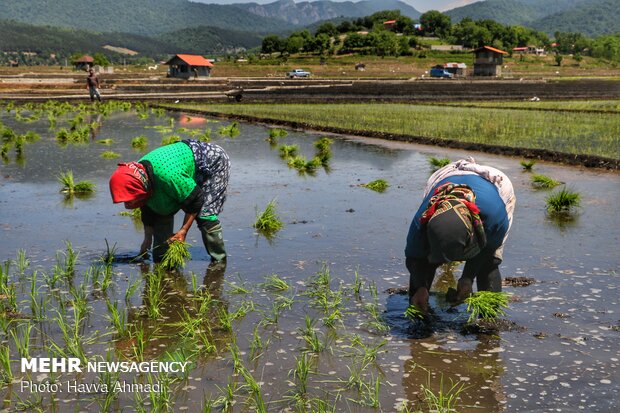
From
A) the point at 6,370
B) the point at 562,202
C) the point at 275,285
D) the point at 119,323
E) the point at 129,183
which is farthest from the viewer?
the point at 562,202

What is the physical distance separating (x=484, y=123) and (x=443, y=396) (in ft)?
66.4

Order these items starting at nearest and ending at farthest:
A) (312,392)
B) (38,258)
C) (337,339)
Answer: (312,392), (337,339), (38,258)

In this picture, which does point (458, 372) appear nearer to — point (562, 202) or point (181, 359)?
point (181, 359)

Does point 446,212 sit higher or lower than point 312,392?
higher

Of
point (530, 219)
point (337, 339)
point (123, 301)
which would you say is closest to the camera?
point (337, 339)

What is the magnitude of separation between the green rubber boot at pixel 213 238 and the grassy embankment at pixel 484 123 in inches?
409

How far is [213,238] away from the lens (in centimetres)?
679

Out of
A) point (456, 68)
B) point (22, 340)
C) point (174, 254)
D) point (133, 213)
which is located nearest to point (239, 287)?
point (174, 254)

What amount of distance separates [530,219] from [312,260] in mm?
3524

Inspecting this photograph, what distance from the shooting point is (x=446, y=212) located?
4.43 m

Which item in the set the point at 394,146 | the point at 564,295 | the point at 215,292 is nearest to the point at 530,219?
the point at 564,295

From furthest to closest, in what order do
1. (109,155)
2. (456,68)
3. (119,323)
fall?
(456,68) < (109,155) < (119,323)

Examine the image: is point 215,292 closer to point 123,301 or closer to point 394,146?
point 123,301

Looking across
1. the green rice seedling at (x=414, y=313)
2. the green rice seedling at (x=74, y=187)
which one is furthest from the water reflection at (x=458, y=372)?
the green rice seedling at (x=74, y=187)
